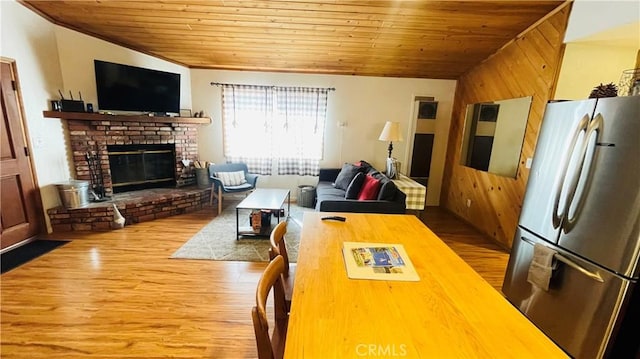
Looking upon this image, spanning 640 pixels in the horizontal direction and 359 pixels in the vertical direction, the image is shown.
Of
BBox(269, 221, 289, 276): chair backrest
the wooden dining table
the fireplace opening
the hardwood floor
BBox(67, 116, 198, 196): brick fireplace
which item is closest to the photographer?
the wooden dining table

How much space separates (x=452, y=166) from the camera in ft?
15.4

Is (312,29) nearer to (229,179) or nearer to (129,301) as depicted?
(229,179)

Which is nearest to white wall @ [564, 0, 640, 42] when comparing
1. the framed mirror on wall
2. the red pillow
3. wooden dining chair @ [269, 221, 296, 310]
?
the framed mirror on wall

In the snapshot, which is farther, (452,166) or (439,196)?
(439,196)

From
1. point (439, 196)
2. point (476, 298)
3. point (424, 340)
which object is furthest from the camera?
point (439, 196)

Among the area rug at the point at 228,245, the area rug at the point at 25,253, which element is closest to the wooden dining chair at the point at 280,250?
the area rug at the point at 228,245

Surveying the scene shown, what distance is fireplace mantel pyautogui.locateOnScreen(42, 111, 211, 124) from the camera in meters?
3.16

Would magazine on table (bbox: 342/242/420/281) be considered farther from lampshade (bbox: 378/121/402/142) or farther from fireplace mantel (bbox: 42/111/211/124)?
fireplace mantel (bbox: 42/111/211/124)

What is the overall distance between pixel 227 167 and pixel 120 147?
1560 millimetres

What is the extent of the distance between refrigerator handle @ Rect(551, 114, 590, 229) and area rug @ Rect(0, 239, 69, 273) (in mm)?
4599

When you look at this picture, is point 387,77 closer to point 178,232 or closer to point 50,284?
point 178,232

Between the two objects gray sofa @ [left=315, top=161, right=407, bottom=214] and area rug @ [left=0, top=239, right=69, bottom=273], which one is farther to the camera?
gray sofa @ [left=315, top=161, right=407, bottom=214]

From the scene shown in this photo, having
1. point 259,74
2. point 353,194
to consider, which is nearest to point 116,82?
point 259,74

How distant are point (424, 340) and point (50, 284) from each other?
310 cm
